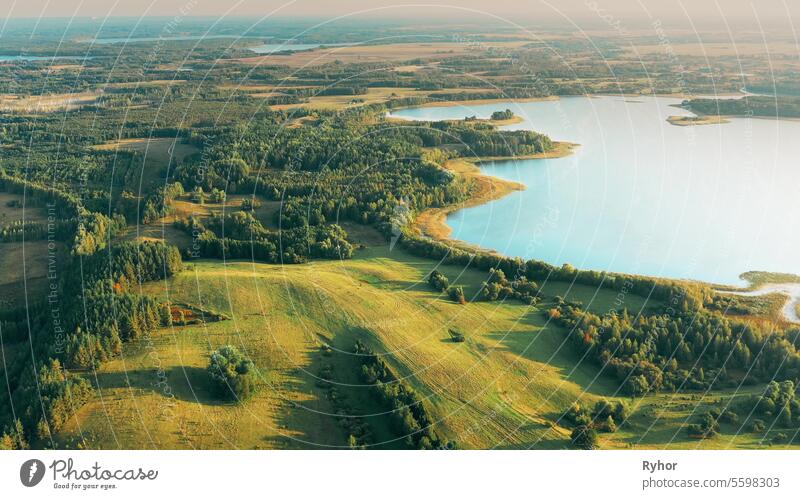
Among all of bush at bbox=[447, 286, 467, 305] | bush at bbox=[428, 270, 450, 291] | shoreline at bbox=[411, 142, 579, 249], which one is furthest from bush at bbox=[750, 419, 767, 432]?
shoreline at bbox=[411, 142, 579, 249]

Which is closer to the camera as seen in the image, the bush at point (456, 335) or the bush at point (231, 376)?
the bush at point (231, 376)

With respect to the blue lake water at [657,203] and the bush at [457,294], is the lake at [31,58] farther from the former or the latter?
the bush at [457,294]

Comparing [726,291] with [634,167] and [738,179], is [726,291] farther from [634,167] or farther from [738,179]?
[634,167]

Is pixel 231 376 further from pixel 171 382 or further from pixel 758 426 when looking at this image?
pixel 758 426
